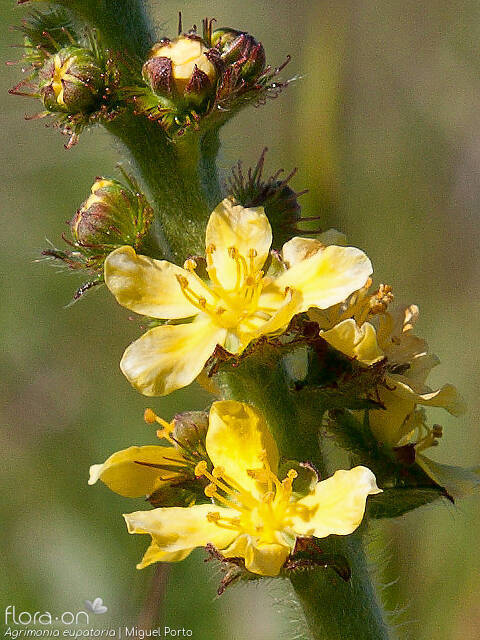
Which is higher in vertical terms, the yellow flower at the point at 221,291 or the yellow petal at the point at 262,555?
the yellow flower at the point at 221,291

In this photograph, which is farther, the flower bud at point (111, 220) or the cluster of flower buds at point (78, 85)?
the flower bud at point (111, 220)

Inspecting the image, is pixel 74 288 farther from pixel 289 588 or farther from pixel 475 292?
pixel 289 588

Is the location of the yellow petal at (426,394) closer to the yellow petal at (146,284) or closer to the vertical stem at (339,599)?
the vertical stem at (339,599)

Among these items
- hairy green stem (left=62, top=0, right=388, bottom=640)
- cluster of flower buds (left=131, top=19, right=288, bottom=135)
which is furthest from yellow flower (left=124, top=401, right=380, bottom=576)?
cluster of flower buds (left=131, top=19, right=288, bottom=135)

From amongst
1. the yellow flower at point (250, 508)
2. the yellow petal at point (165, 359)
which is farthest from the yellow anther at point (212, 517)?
the yellow petal at point (165, 359)

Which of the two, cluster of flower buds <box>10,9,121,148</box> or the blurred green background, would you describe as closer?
cluster of flower buds <box>10,9,121,148</box>

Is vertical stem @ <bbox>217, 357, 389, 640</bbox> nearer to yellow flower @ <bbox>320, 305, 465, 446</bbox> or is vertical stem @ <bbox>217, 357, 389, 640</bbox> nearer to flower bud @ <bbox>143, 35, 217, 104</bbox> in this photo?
yellow flower @ <bbox>320, 305, 465, 446</bbox>
